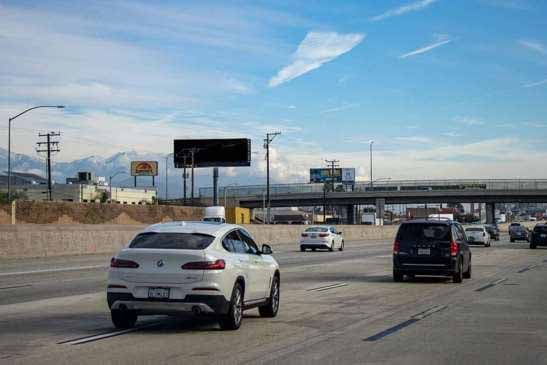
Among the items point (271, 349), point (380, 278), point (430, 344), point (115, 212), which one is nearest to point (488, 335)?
point (430, 344)

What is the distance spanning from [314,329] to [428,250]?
444 inches

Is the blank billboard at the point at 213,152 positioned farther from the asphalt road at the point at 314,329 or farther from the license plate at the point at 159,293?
the license plate at the point at 159,293

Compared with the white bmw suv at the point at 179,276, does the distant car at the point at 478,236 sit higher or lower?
lower

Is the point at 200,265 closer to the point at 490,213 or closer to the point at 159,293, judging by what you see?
the point at 159,293

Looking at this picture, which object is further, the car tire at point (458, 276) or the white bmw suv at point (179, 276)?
the car tire at point (458, 276)

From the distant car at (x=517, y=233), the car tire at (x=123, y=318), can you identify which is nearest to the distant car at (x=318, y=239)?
the distant car at (x=517, y=233)

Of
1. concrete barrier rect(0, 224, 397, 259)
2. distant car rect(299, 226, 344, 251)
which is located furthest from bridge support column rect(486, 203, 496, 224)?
concrete barrier rect(0, 224, 397, 259)

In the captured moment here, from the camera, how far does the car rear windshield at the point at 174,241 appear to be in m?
12.4

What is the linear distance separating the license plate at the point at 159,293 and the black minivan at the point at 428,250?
508 inches

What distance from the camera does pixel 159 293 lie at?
473 inches

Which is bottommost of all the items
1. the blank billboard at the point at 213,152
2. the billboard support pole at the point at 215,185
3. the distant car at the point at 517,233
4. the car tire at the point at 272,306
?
the distant car at the point at 517,233

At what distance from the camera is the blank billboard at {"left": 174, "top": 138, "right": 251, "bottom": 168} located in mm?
100250

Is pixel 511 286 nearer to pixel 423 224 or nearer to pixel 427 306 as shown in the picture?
pixel 423 224

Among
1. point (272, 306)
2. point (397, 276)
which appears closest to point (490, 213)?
point (397, 276)
